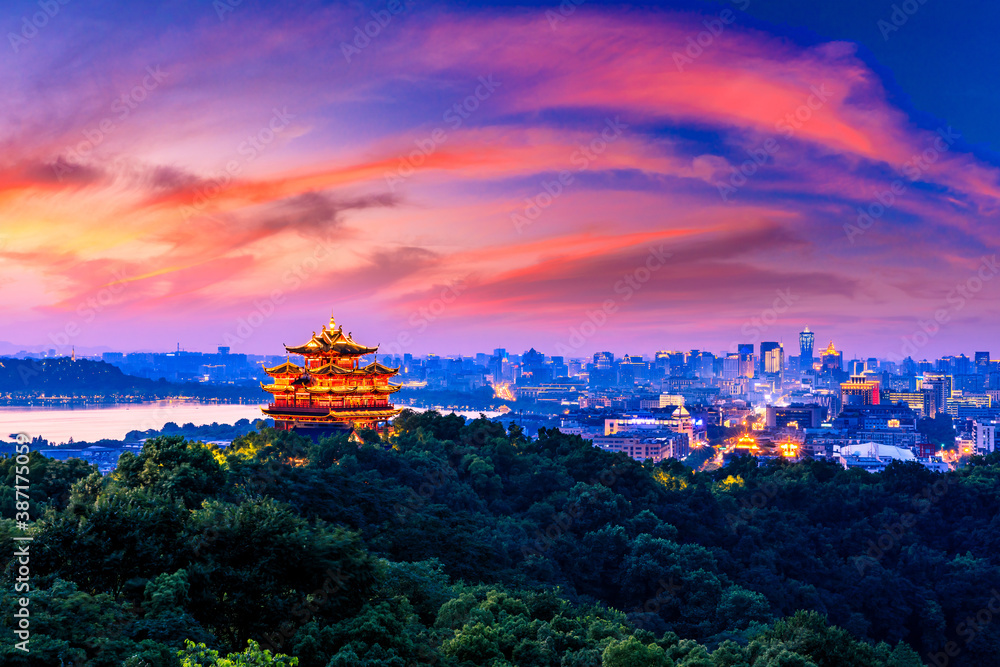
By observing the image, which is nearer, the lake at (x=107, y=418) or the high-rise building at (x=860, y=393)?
the lake at (x=107, y=418)

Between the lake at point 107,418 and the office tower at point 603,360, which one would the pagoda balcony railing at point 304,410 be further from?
the office tower at point 603,360

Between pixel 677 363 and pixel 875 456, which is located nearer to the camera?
pixel 875 456

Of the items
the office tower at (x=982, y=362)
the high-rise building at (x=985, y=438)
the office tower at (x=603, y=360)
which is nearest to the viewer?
the high-rise building at (x=985, y=438)

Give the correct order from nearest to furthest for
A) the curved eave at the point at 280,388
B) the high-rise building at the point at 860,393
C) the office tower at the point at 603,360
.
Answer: the curved eave at the point at 280,388, the high-rise building at the point at 860,393, the office tower at the point at 603,360

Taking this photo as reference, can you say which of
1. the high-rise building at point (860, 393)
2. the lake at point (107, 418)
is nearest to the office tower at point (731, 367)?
the high-rise building at point (860, 393)

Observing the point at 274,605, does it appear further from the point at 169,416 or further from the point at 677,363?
the point at 677,363

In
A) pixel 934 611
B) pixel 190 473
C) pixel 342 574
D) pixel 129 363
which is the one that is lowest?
pixel 934 611

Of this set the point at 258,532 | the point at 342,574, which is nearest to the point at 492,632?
the point at 342,574
